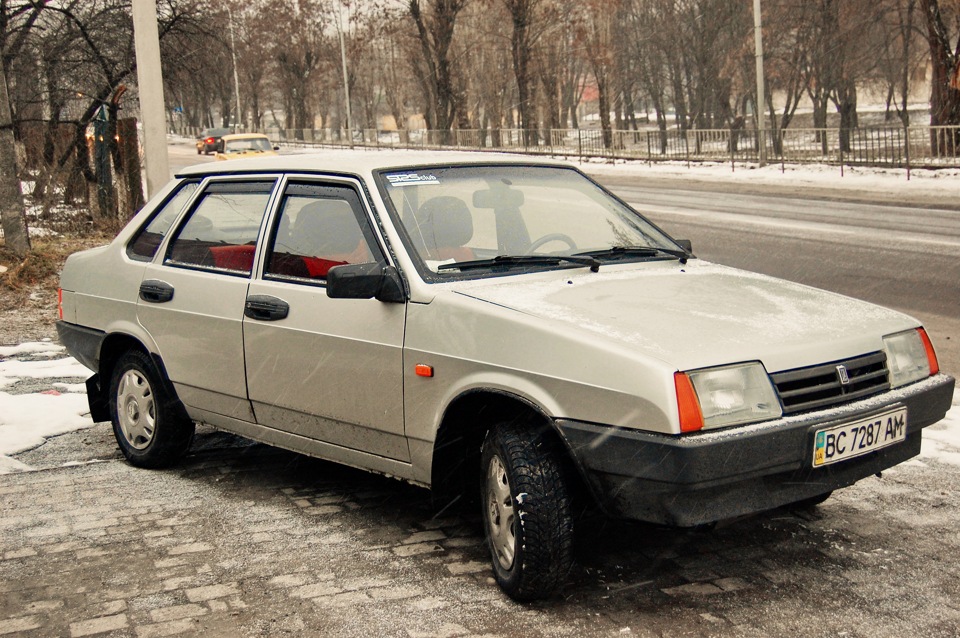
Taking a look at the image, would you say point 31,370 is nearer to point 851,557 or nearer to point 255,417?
point 255,417

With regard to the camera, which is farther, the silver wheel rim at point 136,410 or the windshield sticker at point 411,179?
the silver wheel rim at point 136,410

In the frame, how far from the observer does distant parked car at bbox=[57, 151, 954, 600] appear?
3.41m

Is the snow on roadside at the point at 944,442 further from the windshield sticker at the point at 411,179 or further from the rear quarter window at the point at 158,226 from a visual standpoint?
the rear quarter window at the point at 158,226

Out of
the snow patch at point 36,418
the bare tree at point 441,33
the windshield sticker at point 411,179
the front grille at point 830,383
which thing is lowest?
the snow patch at point 36,418

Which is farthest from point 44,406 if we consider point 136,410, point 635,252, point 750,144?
point 750,144

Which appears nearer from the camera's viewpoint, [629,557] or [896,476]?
[629,557]

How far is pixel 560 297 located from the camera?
12.9ft

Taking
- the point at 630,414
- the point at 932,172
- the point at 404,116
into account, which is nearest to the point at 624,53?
the point at 404,116

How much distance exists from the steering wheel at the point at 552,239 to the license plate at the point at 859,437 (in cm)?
144

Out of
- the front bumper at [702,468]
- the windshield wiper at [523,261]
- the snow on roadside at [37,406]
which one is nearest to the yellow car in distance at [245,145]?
the snow on roadside at [37,406]

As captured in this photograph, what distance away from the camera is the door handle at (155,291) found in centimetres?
532

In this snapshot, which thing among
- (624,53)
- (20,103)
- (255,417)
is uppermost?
(624,53)

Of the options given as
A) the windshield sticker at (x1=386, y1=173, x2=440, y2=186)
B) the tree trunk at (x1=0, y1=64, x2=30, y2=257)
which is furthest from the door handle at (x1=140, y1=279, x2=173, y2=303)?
the tree trunk at (x1=0, y1=64, x2=30, y2=257)

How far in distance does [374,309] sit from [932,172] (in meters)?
22.8
